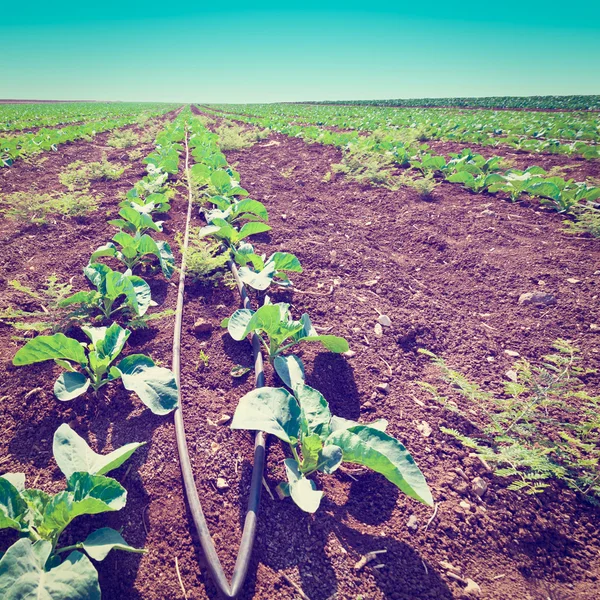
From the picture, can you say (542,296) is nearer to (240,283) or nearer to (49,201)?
(240,283)

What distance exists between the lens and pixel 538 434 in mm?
1825

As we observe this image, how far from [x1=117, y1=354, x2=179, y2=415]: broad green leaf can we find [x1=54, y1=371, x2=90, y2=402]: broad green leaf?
0.22 metres

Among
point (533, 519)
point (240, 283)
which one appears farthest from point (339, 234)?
point (533, 519)

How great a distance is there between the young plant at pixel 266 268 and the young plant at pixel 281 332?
0.49m

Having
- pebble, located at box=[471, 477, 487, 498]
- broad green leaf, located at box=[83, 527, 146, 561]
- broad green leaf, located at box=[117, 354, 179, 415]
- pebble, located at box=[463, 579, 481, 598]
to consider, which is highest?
broad green leaf, located at box=[117, 354, 179, 415]

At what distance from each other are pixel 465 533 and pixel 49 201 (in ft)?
18.2

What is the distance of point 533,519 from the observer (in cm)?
154

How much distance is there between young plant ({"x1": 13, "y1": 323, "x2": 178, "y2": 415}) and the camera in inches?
71.3

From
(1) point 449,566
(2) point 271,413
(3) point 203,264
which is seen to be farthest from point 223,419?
(3) point 203,264

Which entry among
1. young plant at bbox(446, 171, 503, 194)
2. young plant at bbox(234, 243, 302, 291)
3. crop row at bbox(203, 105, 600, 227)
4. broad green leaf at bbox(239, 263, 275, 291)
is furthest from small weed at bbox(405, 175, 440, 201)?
broad green leaf at bbox(239, 263, 275, 291)

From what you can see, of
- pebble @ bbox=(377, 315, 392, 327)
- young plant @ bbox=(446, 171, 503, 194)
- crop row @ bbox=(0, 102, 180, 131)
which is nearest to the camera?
pebble @ bbox=(377, 315, 392, 327)

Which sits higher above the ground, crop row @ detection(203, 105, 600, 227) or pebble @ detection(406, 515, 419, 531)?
crop row @ detection(203, 105, 600, 227)

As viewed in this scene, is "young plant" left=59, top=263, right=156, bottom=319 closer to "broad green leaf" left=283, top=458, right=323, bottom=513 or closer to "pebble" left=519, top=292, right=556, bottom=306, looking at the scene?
"broad green leaf" left=283, top=458, right=323, bottom=513

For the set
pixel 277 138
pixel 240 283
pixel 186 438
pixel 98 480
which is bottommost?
pixel 186 438
